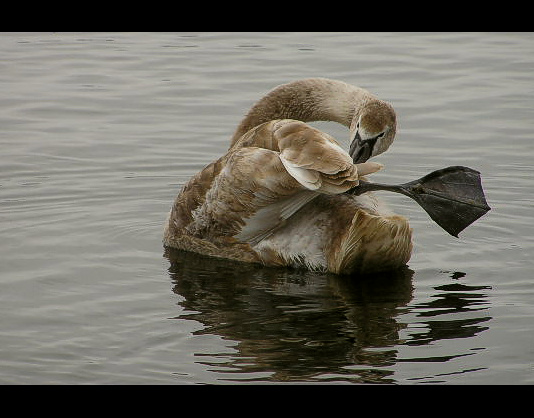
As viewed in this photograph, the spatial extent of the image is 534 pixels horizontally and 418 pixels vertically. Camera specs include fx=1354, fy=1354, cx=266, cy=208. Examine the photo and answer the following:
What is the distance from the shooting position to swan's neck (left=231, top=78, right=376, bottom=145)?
10305mm

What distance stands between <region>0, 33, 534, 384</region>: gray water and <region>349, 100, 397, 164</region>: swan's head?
2.76ft

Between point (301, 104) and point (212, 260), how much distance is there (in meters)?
1.53

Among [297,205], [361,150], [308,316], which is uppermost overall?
[361,150]

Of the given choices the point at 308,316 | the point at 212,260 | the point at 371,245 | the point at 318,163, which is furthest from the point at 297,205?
the point at 308,316

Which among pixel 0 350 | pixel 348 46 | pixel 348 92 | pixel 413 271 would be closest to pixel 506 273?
pixel 413 271

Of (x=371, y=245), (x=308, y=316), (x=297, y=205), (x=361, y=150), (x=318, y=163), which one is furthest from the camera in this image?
(x=361, y=150)

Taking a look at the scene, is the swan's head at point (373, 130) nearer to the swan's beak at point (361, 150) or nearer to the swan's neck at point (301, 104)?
the swan's beak at point (361, 150)

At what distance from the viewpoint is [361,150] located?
9383mm

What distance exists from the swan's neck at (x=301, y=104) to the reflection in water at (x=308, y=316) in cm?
132

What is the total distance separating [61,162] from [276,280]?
3.91 meters

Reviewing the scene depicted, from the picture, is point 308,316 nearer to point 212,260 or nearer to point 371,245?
point 371,245

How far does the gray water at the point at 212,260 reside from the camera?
→ 7.38 meters

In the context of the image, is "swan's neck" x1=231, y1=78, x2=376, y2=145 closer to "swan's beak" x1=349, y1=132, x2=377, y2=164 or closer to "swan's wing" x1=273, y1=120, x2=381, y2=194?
"swan's beak" x1=349, y1=132, x2=377, y2=164

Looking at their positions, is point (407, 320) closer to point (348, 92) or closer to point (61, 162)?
point (348, 92)
